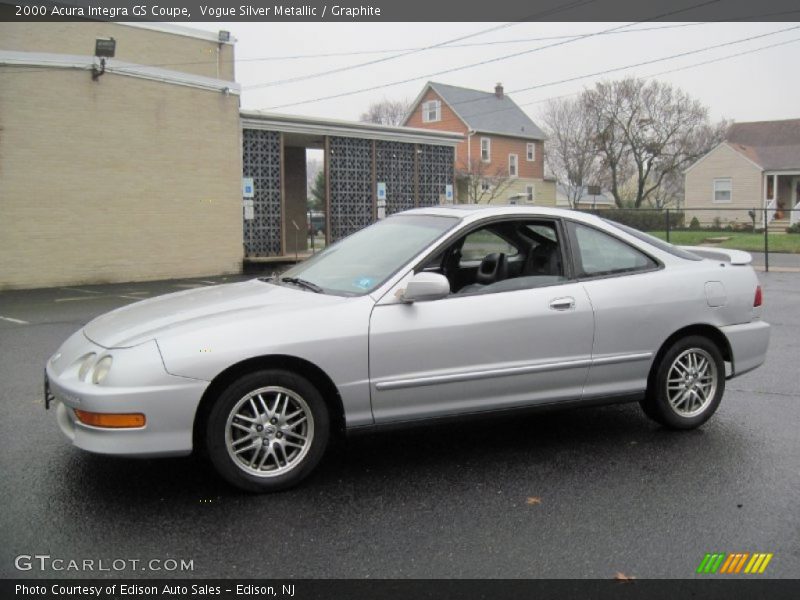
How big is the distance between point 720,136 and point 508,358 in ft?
196

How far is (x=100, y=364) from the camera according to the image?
3.92 metres

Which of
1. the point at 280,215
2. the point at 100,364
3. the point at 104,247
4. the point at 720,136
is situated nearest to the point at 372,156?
the point at 280,215

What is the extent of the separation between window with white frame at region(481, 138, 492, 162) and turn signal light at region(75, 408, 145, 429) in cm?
4360

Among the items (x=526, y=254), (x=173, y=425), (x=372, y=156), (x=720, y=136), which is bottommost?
(x=173, y=425)

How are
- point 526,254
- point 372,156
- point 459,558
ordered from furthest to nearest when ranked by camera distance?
point 372,156 → point 526,254 → point 459,558

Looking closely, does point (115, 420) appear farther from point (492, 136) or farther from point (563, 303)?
point (492, 136)

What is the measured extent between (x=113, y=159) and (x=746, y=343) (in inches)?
624

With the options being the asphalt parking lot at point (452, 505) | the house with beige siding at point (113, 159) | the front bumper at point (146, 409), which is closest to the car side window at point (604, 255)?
the asphalt parking lot at point (452, 505)

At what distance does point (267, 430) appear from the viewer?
4047mm

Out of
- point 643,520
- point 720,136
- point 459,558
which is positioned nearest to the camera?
point 459,558

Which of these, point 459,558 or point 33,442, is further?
point 33,442

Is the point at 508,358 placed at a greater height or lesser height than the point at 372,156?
lesser

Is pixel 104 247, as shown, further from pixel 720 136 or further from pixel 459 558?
pixel 720 136

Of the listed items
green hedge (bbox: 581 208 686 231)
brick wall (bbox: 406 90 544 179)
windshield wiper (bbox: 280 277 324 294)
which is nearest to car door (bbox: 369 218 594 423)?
windshield wiper (bbox: 280 277 324 294)
